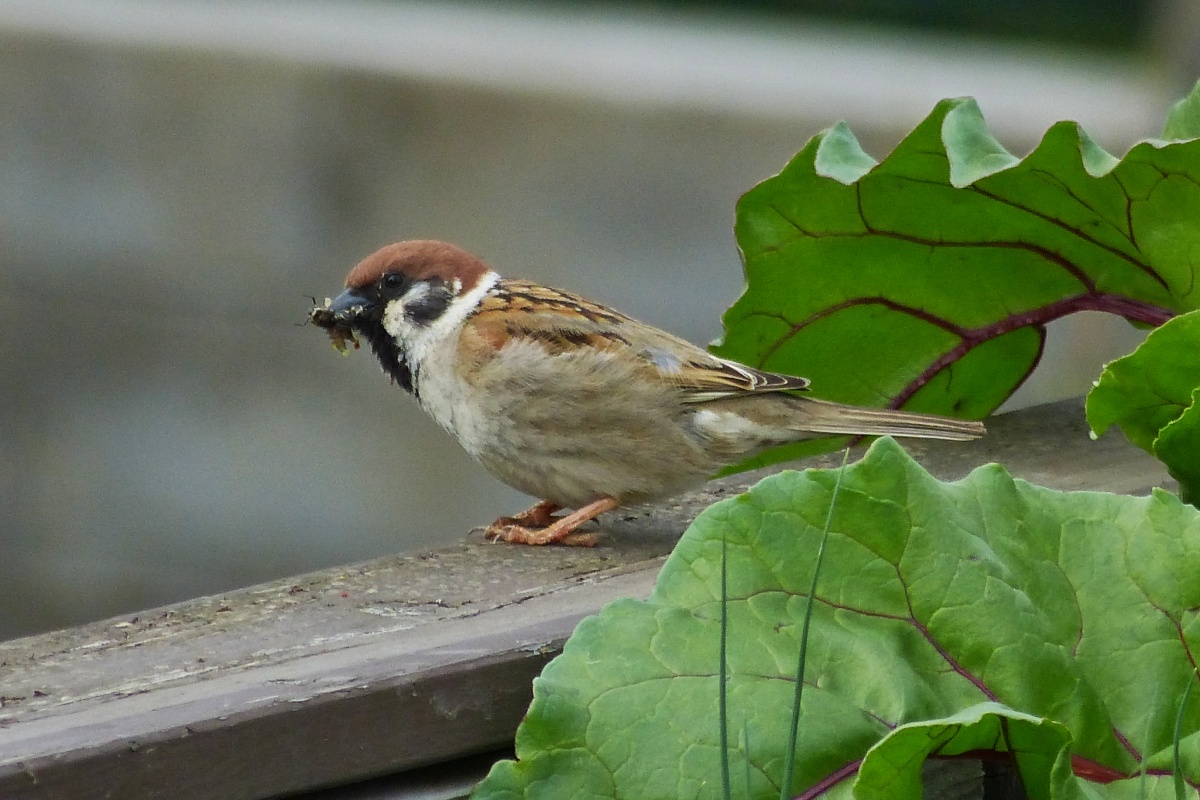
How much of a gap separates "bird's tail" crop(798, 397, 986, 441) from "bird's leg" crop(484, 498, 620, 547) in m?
0.28

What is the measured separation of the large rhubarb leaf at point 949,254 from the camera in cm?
139

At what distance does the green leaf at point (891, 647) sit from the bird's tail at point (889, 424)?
0.66 m

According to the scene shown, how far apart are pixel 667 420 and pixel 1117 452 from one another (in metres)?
0.57

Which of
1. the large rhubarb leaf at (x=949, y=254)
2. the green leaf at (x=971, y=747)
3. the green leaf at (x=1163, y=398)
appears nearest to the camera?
the green leaf at (x=971, y=747)

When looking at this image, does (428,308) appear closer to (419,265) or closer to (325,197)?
(419,265)

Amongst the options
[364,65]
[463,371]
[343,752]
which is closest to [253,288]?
[364,65]

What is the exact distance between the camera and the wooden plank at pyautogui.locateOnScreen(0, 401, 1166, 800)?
3.05ft

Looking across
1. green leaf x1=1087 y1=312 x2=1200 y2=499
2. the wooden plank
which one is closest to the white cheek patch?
the wooden plank

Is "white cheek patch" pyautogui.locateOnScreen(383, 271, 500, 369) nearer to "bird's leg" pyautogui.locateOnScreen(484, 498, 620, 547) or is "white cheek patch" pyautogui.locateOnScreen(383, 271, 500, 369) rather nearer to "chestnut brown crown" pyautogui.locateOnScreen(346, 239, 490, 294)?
"chestnut brown crown" pyautogui.locateOnScreen(346, 239, 490, 294)

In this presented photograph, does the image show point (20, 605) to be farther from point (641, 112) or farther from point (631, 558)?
point (631, 558)

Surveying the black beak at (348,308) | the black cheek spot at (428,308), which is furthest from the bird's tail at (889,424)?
the black beak at (348,308)

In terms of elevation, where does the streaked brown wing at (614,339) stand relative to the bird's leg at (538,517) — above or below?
above

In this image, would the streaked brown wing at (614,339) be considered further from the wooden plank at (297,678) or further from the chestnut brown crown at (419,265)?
the wooden plank at (297,678)

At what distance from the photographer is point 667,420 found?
6.69 feet
